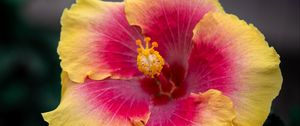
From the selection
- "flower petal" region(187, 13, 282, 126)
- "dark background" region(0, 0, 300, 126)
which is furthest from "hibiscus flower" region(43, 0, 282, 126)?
"dark background" region(0, 0, 300, 126)

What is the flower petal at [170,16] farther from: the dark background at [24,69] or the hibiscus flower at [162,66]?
the dark background at [24,69]

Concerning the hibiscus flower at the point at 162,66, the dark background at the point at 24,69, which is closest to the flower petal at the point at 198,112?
the hibiscus flower at the point at 162,66

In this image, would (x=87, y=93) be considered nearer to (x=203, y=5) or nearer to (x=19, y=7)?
(x=203, y=5)

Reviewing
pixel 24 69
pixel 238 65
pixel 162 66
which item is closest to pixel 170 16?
pixel 162 66

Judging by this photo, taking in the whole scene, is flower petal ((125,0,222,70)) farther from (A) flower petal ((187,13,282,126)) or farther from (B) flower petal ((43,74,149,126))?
(B) flower petal ((43,74,149,126))

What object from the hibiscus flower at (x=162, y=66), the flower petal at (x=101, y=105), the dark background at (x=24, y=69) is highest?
the hibiscus flower at (x=162, y=66)

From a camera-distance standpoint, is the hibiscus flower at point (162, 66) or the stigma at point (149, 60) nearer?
the hibiscus flower at point (162, 66)

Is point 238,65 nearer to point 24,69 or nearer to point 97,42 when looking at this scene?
point 97,42
